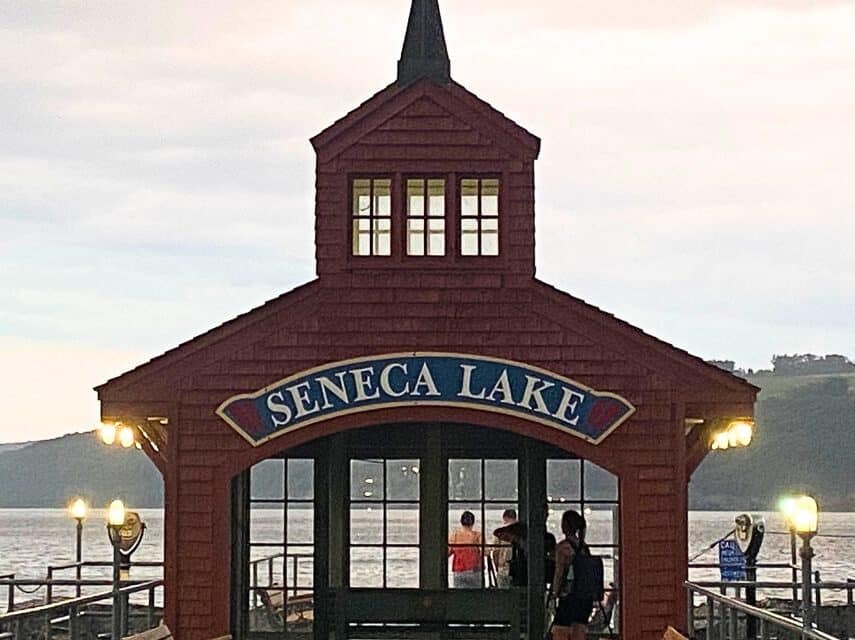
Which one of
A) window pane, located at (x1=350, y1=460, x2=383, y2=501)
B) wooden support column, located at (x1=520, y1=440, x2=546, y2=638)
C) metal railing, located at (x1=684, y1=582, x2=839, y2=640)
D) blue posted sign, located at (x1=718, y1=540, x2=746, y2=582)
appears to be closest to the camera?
metal railing, located at (x1=684, y1=582, x2=839, y2=640)

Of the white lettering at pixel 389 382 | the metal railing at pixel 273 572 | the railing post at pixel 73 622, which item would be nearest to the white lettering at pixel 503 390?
the white lettering at pixel 389 382

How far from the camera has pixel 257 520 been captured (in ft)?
78.4

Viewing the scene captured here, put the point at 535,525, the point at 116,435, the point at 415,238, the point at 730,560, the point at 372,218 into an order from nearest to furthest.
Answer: the point at 415,238, the point at 372,218, the point at 116,435, the point at 535,525, the point at 730,560

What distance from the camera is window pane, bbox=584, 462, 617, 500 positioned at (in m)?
18.7

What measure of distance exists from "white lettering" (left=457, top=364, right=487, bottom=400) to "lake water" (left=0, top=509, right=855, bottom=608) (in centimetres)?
140

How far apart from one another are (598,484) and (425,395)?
8.18 feet

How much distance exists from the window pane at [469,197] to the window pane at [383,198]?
2.20 feet

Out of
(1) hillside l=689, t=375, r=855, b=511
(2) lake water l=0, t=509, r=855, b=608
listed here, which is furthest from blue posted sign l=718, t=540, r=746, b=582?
(1) hillside l=689, t=375, r=855, b=511

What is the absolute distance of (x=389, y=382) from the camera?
1733cm

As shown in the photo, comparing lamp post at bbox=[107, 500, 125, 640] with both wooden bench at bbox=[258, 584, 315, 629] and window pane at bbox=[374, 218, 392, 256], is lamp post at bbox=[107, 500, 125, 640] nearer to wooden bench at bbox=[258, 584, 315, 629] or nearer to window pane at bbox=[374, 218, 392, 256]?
wooden bench at bbox=[258, 584, 315, 629]

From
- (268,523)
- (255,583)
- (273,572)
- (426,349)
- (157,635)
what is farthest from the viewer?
(268,523)

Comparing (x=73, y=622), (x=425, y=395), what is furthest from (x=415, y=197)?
(x=73, y=622)

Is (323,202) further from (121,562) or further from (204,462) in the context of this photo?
(121,562)

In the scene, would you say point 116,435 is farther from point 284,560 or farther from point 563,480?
point 563,480
